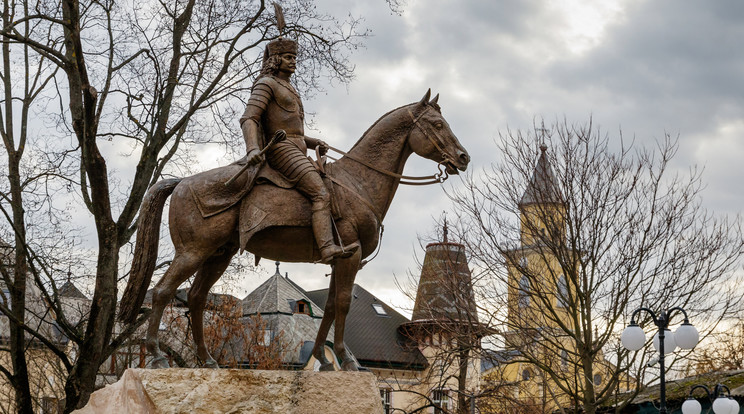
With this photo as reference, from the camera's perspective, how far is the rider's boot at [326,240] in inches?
257

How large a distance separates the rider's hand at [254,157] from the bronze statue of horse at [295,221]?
29 cm

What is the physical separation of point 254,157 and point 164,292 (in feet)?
4.08

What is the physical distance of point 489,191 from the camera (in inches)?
768

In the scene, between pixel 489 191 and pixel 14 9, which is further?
pixel 489 191

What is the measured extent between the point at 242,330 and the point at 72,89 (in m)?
11.8

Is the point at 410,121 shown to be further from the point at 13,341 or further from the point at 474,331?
the point at 474,331

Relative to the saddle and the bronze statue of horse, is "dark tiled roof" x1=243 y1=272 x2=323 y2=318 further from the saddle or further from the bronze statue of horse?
the saddle

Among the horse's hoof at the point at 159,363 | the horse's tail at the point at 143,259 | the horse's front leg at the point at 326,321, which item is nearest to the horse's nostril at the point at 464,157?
the horse's front leg at the point at 326,321

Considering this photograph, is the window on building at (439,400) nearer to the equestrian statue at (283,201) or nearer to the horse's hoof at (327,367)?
the horse's hoof at (327,367)

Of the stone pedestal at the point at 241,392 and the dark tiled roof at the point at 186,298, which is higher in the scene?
the dark tiled roof at the point at 186,298

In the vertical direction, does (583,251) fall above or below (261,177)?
above

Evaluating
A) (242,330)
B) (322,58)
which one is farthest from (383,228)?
(242,330)

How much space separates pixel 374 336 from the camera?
41062 millimetres

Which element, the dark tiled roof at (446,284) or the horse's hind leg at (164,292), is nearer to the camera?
the horse's hind leg at (164,292)
